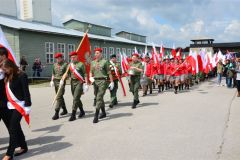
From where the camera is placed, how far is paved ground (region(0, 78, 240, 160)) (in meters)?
5.92

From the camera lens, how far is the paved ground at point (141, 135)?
5.92 m

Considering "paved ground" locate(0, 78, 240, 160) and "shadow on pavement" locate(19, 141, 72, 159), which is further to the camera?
"shadow on pavement" locate(19, 141, 72, 159)

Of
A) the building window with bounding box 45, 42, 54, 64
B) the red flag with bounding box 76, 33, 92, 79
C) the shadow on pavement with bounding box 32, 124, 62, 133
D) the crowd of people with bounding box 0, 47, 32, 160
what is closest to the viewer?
the crowd of people with bounding box 0, 47, 32, 160

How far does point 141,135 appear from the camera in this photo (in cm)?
725

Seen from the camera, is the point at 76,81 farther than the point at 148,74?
No

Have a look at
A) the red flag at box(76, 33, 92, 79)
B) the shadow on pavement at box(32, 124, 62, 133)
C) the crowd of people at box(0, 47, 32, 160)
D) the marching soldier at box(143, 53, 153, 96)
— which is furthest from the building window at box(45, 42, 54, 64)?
the crowd of people at box(0, 47, 32, 160)

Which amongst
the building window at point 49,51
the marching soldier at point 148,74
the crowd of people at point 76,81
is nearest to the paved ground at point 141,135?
the crowd of people at point 76,81

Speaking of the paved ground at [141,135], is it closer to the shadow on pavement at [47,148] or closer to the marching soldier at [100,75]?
the shadow on pavement at [47,148]

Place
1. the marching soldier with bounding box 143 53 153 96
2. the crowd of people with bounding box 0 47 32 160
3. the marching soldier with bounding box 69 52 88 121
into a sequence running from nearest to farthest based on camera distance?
the crowd of people with bounding box 0 47 32 160 < the marching soldier with bounding box 69 52 88 121 < the marching soldier with bounding box 143 53 153 96

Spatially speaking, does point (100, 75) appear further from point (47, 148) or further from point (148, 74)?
point (148, 74)

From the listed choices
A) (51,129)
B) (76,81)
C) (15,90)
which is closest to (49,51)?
(76,81)

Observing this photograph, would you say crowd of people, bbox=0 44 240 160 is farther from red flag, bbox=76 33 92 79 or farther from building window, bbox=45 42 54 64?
building window, bbox=45 42 54 64

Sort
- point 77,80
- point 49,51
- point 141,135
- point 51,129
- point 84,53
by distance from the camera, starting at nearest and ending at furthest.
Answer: point 141,135
point 51,129
point 77,80
point 84,53
point 49,51

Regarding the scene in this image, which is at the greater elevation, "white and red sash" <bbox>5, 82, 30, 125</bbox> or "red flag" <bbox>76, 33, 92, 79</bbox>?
"red flag" <bbox>76, 33, 92, 79</bbox>
